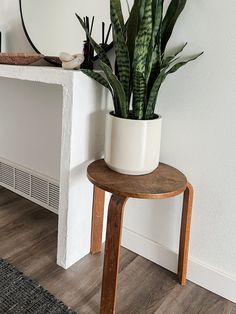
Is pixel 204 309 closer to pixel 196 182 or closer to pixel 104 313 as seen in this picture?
pixel 104 313

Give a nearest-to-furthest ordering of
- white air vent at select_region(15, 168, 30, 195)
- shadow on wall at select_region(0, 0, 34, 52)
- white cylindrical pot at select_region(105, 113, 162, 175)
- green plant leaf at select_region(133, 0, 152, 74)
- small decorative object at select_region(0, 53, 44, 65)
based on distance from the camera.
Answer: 1. green plant leaf at select_region(133, 0, 152, 74)
2. white cylindrical pot at select_region(105, 113, 162, 175)
3. small decorative object at select_region(0, 53, 44, 65)
4. shadow on wall at select_region(0, 0, 34, 52)
5. white air vent at select_region(15, 168, 30, 195)

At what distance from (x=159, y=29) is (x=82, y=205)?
85 cm

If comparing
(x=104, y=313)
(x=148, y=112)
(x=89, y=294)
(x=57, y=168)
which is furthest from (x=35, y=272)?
(x=148, y=112)

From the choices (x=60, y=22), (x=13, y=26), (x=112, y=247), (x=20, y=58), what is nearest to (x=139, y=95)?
(x=112, y=247)

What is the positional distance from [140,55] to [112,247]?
699mm

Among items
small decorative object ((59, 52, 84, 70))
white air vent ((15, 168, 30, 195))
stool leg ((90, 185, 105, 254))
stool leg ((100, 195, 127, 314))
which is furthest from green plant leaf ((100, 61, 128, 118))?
white air vent ((15, 168, 30, 195))

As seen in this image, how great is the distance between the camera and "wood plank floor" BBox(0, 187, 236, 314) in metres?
1.24

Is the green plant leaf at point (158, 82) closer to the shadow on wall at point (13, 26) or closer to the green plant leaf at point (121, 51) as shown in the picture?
the green plant leaf at point (121, 51)

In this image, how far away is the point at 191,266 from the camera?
1.39 metres

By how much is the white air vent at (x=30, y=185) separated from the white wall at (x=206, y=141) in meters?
0.73

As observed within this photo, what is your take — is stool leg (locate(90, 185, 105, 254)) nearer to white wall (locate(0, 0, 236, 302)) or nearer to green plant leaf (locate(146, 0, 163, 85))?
white wall (locate(0, 0, 236, 302))

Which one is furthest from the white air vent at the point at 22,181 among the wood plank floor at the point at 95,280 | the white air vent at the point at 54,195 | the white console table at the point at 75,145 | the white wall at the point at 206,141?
the white wall at the point at 206,141

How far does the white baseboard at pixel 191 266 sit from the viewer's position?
1293 mm

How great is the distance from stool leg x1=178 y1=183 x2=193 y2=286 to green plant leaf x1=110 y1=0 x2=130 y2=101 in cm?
49
